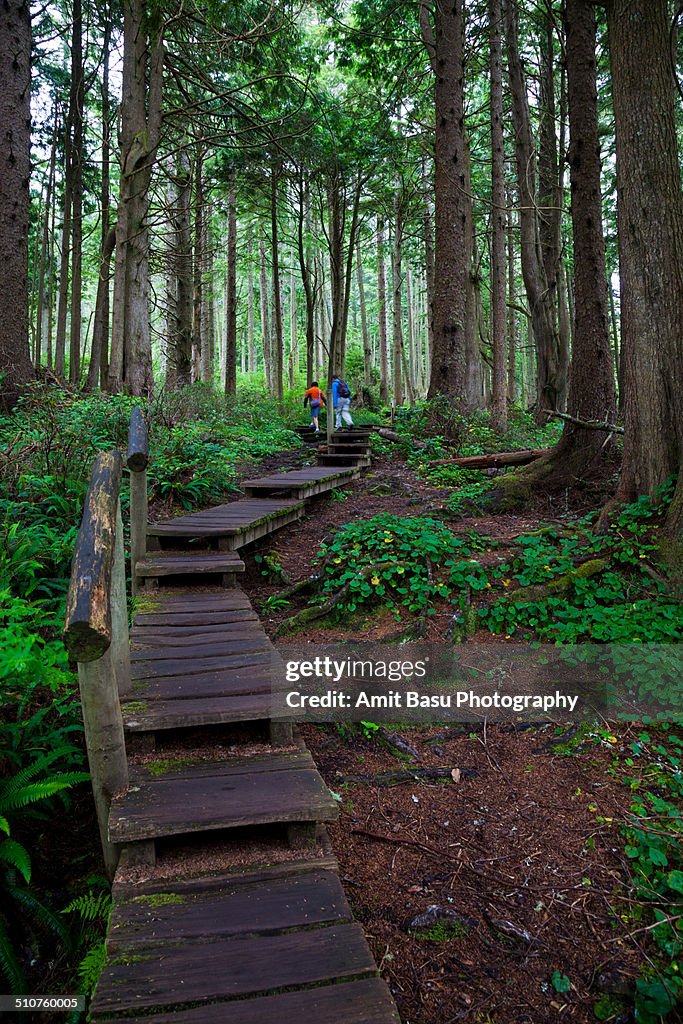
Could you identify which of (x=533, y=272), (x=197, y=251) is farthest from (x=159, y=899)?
(x=197, y=251)

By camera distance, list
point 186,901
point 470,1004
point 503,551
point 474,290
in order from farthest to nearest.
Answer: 1. point 474,290
2. point 503,551
3. point 470,1004
4. point 186,901

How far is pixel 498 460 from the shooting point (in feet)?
30.2

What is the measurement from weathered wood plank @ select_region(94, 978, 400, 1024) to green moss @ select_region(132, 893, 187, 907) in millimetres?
430

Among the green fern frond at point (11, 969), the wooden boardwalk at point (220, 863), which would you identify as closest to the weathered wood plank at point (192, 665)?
the wooden boardwalk at point (220, 863)

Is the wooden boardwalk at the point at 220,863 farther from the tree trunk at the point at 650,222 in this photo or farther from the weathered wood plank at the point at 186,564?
the tree trunk at the point at 650,222

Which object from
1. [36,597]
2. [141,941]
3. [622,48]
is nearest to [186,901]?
[141,941]

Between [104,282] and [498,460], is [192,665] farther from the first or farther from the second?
[104,282]

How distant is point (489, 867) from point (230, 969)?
1.81 meters

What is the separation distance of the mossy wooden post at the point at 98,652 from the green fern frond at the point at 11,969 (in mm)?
478

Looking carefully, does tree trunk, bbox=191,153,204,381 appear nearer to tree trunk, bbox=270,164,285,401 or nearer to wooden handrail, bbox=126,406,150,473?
tree trunk, bbox=270,164,285,401

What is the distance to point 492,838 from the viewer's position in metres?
3.39

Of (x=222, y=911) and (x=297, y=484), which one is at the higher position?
(x=297, y=484)

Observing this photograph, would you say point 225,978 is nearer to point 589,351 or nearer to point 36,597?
point 36,597

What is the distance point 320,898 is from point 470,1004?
966mm
